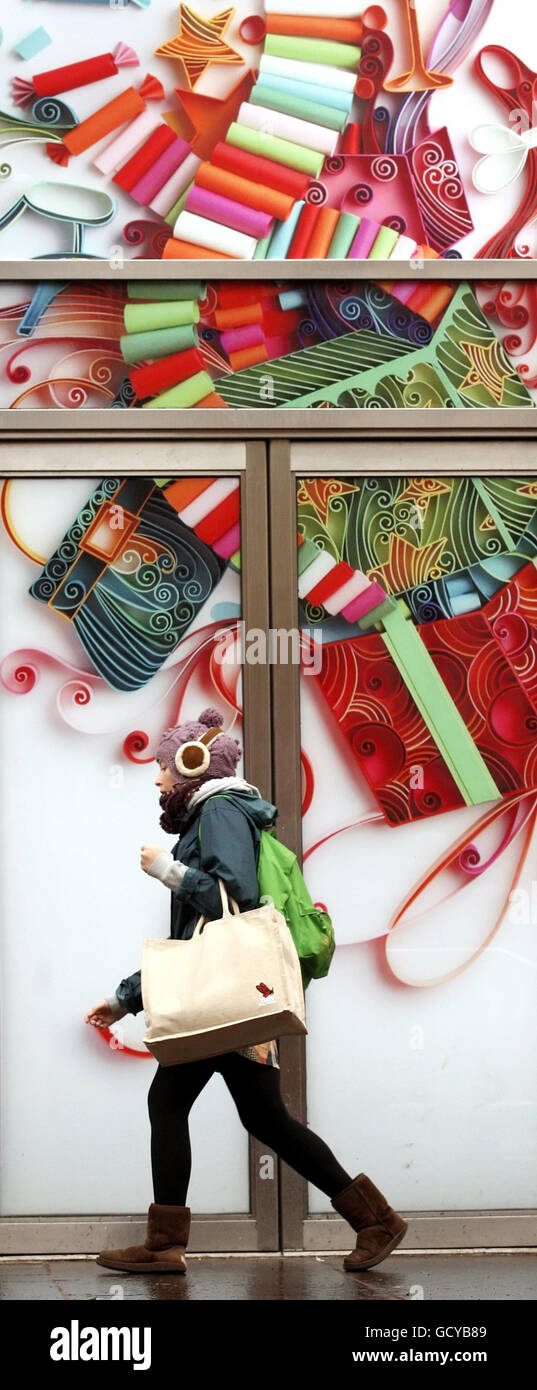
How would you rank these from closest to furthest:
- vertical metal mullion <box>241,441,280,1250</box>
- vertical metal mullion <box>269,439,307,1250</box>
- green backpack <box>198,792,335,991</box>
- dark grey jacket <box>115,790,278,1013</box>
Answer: dark grey jacket <box>115,790,278,1013</box>, green backpack <box>198,792,335,991</box>, vertical metal mullion <box>269,439,307,1250</box>, vertical metal mullion <box>241,441,280,1250</box>

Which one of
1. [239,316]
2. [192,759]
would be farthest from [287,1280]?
[239,316]

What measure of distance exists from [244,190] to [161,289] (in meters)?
0.50

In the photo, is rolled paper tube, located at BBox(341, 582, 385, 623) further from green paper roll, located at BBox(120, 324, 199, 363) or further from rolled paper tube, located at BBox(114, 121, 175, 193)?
rolled paper tube, located at BBox(114, 121, 175, 193)

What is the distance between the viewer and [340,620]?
6.63 metres

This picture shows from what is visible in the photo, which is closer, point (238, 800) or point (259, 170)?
point (238, 800)

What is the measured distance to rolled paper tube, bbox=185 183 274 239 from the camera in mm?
6633

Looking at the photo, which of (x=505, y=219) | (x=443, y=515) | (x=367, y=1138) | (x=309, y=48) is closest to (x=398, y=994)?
(x=367, y=1138)

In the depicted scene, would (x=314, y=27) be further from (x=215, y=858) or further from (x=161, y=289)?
(x=215, y=858)

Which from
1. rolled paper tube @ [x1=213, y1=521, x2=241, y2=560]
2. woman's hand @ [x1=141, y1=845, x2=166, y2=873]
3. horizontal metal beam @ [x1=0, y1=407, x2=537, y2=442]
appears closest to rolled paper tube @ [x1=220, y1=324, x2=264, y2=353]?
horizontal metal beam @ [x1=0, y1=407, x2=537, y2=442]

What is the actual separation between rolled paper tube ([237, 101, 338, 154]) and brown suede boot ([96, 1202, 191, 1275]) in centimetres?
394

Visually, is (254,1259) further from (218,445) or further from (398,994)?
(218,445)

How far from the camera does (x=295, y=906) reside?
528 cm

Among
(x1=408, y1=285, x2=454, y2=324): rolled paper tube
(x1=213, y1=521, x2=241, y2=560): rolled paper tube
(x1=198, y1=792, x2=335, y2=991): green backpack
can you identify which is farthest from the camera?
(x1=408, y1=285, x2=454, y2=324): rolled paper tube

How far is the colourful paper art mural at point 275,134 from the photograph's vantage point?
21.8 ft
